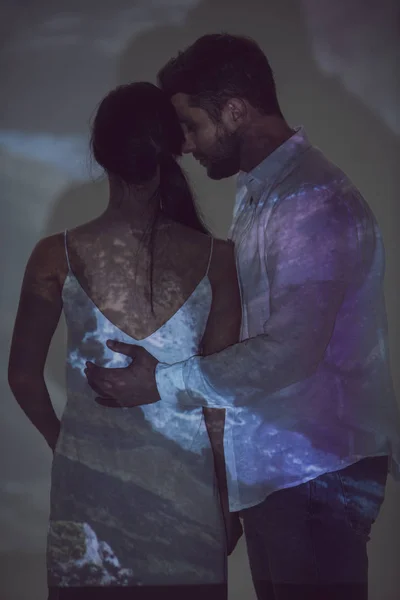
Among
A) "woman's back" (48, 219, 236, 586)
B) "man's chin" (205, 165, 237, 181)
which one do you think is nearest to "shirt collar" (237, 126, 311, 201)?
"man's chin" (205, 165, 237, 181)

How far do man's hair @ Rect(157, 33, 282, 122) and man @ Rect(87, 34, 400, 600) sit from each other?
178 millimetres

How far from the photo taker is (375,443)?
4.84 ft

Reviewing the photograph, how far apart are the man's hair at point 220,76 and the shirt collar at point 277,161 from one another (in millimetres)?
123

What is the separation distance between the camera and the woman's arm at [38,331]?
161cm

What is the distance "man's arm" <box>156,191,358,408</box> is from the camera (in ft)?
4.82

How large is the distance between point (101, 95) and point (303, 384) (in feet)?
3.24

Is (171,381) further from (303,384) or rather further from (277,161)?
(277,161)

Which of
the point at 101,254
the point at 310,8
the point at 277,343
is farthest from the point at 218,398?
the point at 310,8

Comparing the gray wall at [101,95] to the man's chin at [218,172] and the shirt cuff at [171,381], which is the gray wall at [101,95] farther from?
the shirt cuff at [171,381]

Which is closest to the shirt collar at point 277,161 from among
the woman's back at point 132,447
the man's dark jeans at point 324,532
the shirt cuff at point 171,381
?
the woman's back at point 132,447

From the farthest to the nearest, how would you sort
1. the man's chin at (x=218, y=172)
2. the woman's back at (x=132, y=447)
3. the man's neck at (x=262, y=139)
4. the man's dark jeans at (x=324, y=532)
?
the man's chin at (x=218, y=172), the man's neck at (x=262, y=139), the woman's back at (x=132, y=447), the man's dark jeans at (x=324, y=532)

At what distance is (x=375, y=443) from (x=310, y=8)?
122 cm

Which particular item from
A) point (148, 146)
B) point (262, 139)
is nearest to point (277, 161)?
point (262, 139)

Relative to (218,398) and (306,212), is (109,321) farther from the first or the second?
(306,212)
